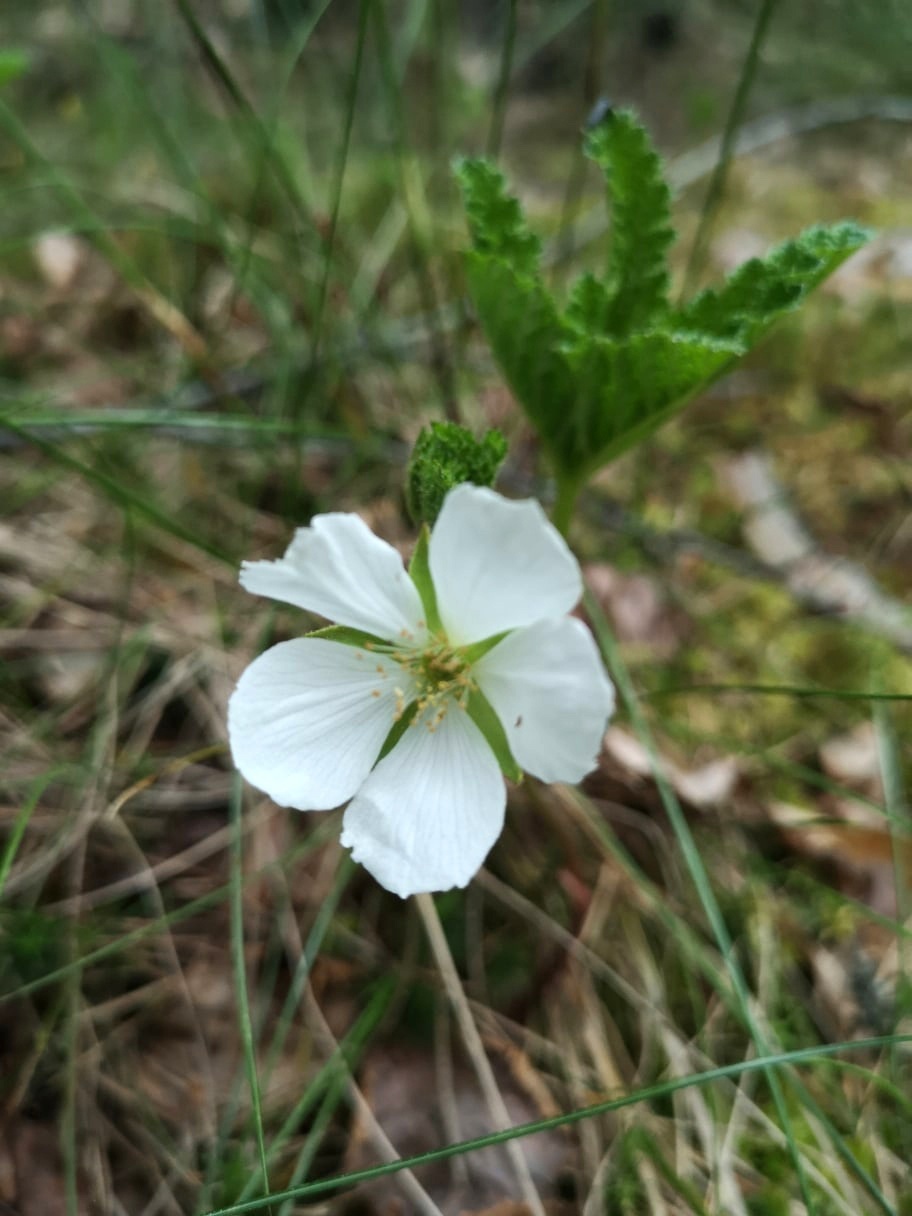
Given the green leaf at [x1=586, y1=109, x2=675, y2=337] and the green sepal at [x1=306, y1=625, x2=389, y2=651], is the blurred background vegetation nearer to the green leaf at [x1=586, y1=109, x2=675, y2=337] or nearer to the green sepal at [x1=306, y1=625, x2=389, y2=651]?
the green leaf at [x1=586, y1=109, x2=675, y2=337]

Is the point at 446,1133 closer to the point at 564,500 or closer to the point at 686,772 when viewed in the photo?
the point at 686,772

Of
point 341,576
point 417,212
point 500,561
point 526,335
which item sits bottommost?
point 500,561

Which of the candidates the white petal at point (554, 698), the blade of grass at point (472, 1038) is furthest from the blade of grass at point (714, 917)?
the white petal at point (554, 698)

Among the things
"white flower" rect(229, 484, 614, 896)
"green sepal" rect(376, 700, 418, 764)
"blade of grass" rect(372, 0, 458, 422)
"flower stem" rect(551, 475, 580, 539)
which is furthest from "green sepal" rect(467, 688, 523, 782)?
"blade of grass" rect(372, 0, 458, 422)

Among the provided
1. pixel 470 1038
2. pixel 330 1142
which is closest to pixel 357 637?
pixel 470 1038

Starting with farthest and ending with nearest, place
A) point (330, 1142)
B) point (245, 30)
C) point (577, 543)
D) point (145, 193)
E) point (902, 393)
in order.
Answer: point (245, 30) < point (145, 193) < point (902, 393) < point (577, 543) < point (330, 1142)

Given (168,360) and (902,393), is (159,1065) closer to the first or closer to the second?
(168,360)

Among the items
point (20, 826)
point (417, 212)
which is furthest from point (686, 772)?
point (417, 212)
